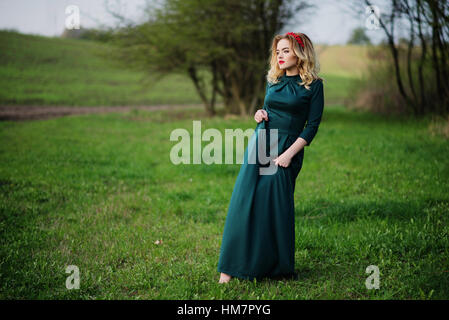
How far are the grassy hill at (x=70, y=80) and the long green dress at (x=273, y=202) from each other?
16042mm

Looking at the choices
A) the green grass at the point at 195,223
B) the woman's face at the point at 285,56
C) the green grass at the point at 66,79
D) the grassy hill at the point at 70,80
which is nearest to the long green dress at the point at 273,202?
the woman's face at the point at 285,56

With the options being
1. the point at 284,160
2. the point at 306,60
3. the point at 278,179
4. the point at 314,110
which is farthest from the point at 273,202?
the point at 306,60

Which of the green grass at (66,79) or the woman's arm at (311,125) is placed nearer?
the woman's arm at (311,125)

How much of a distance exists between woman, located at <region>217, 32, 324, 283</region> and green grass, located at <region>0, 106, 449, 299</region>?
0.86ft

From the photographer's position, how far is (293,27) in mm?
15352

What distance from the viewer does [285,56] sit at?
10.2ft

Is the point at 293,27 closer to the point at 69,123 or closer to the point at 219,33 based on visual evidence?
the point at 219,33

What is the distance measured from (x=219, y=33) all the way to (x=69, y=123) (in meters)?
7.52

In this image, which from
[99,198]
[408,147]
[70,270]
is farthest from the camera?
[408,147]

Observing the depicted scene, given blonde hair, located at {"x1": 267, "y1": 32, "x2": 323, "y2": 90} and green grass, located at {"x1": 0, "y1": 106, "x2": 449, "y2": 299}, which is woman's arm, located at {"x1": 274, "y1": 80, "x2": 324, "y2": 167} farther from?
green grass, located at {"x1": 0, "y1": 106, "x2": 449, "y2": 299}

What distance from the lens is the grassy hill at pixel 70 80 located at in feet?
75.1

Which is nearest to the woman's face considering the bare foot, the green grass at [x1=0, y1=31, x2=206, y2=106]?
the bare foot

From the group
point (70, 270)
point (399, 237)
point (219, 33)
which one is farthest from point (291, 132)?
point (219, 33)

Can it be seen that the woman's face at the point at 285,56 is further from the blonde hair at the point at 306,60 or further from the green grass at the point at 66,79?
the green grass at the point at 66,79
